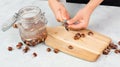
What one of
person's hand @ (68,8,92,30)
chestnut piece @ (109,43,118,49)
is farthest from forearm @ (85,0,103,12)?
chestnut piece @ (109,43,118,49)

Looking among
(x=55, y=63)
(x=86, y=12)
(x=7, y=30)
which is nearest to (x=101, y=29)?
(x=86, y=12)

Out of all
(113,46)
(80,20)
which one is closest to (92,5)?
(80,20)

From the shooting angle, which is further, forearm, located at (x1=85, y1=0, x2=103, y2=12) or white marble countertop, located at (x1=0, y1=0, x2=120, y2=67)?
forearm, located at (x1=85, y1=0, x2=103, y2=12)

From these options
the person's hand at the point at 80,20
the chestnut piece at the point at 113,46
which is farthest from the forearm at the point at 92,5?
the chestnut piece at the point at 113,46

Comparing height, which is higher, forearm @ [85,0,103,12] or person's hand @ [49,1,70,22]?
forearm @ [85,0,103,12]

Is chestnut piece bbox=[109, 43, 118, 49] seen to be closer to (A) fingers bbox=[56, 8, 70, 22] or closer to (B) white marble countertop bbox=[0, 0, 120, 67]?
(B) white marble countertop bbox=[0, 0, 120, 67]

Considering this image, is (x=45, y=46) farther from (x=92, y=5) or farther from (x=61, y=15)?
(x=92, y=5)

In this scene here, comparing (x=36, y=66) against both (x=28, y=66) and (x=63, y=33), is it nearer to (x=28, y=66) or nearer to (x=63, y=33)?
(x=28, y=66)
